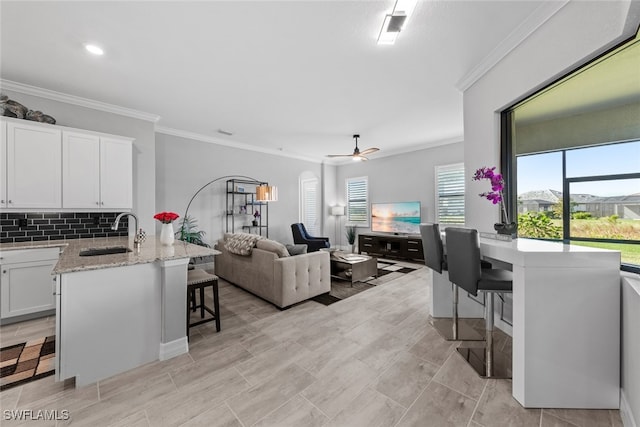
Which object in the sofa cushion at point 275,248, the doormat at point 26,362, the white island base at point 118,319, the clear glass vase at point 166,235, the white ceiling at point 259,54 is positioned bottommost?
the doormat at point 26,362

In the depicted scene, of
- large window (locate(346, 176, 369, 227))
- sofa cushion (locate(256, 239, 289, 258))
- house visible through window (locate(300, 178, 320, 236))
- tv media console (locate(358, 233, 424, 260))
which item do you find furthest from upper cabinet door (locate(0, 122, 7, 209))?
Answer: large window (locate(346, 176, 369, 227))

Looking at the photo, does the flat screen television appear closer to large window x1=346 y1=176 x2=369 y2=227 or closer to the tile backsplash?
large window x1=346 y1=176 x2=369 y2=227

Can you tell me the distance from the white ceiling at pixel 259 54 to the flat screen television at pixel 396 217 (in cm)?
243

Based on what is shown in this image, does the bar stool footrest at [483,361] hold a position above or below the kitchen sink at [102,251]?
below

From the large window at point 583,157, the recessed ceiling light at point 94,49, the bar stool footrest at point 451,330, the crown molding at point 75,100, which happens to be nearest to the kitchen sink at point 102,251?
the recessed ceiling light at point 94,49

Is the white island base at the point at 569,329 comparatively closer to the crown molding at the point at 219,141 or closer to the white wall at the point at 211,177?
the white wall at the point at 211,177

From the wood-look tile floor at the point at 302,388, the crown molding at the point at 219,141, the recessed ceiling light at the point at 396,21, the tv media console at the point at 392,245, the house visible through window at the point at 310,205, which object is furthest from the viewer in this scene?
the house visible through window at the point at 310,205

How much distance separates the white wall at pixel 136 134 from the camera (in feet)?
10.8

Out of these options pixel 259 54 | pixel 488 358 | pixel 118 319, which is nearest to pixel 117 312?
pixel 118 319

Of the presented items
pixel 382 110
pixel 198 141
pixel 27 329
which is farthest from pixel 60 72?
pixel 382 110

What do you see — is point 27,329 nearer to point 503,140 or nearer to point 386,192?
point 503,140

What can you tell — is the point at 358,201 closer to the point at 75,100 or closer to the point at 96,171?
the point at 96,171

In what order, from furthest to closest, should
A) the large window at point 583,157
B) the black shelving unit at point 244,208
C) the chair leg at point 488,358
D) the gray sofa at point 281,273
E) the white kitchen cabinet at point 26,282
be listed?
1. the black shelving unit at point 244,208
2. the gray sofa at point 281,273
3. the white kitchen cabinet at point 26,282
4. the chair leg at point 488,358
5. the large window at point 583,157

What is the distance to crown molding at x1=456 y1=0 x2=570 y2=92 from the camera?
1854 mm
